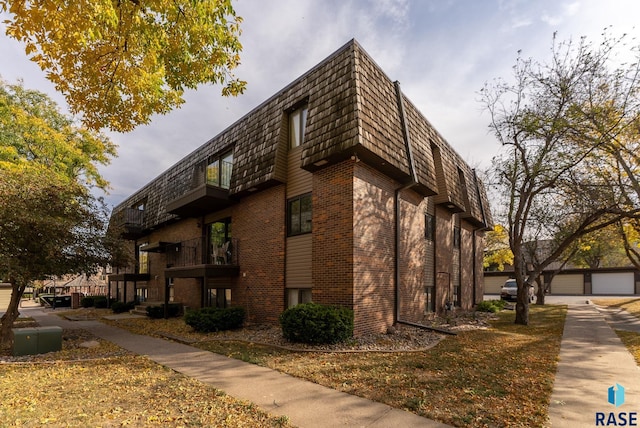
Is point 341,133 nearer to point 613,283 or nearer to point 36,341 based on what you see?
point 36,341

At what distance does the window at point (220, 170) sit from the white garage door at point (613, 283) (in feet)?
149

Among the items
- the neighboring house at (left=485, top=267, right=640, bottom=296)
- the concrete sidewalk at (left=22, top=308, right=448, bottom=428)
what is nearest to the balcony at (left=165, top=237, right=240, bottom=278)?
the concrete sidewalk at (left=22, top=308, right=448, bottom=428)

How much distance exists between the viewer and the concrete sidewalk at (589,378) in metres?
5.07

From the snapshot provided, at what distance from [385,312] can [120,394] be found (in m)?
7.71

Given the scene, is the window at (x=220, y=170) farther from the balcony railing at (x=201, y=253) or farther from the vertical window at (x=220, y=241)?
the balcony railing at (x=201, y=253)

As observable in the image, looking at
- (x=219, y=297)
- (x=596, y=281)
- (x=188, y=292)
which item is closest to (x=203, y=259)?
(x=219, y=297)

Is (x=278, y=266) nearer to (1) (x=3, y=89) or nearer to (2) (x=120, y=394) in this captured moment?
(2) (x=120, y=394)

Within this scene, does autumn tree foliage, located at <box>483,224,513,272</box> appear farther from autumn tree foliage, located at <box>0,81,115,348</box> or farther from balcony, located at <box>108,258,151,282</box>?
autumn tree foliage, located at <box>0,81,115,348</box>

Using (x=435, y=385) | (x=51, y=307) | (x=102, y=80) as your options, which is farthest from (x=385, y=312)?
(x=51, y=307)

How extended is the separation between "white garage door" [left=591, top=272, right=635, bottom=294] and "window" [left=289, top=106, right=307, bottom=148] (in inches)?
1763

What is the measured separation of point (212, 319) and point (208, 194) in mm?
4911

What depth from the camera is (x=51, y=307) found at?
89.7 feet

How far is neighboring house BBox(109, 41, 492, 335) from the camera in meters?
10.3

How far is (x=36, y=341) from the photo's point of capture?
358 inches
